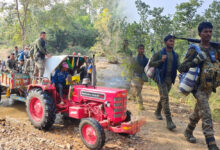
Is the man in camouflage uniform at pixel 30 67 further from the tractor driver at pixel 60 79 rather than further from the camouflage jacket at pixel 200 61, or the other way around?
the camouflage jacket at pixel 200 61

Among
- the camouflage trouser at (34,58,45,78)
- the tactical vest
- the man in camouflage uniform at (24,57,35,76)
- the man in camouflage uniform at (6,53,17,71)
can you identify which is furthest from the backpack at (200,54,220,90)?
the man in camouflage uniform at (6,53,17,71)

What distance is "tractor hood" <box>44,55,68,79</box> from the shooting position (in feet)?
16.1

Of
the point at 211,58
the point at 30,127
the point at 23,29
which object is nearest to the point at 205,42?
the point at 211,58

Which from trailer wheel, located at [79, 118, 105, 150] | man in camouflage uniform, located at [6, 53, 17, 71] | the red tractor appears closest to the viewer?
trailer wheel, located at [79, 118, 105, 150]

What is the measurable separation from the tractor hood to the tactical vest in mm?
3212

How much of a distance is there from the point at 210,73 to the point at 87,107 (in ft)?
8.54

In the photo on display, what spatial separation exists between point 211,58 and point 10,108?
6445 millimetres

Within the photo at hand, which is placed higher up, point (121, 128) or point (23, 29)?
point (23, 29)

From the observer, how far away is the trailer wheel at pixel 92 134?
3.53 m

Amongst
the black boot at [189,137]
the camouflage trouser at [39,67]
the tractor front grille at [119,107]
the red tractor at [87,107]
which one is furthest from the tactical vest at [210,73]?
the camouflage trouser at [39,67]

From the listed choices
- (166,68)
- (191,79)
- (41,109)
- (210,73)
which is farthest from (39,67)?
(210,73)

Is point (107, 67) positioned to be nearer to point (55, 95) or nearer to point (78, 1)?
point (78, 1)

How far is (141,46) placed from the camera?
6.02 m

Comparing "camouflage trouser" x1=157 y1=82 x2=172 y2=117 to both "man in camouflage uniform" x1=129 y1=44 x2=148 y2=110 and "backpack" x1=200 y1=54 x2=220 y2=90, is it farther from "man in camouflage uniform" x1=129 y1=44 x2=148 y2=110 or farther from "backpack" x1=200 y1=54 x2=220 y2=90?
"man in camouflage uniform" x1=129 y1=44 x2=148 y2=110
